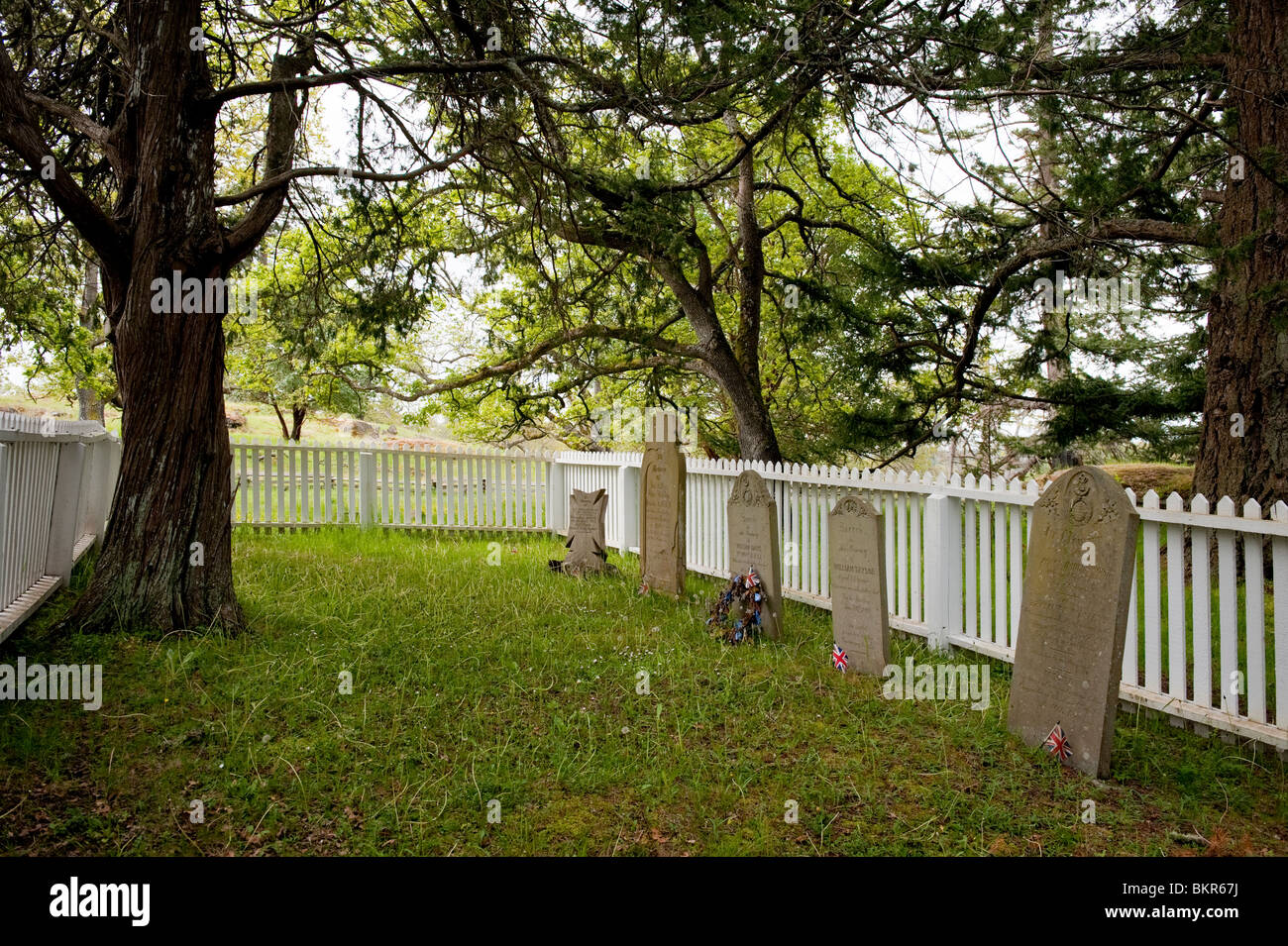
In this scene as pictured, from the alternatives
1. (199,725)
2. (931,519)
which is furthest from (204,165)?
(931,519)

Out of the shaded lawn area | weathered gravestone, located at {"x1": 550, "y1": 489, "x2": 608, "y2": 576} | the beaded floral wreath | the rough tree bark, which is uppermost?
the rough tree bark

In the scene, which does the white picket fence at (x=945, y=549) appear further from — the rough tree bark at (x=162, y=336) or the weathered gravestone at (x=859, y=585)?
the weathered gravestone at (x=859, y=585)

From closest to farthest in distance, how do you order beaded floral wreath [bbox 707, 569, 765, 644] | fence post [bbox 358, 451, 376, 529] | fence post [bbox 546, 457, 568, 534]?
beaded floral wreath [bbox 707, 569, 765, 644], fence post [bbox 358, 451, 376, 529], fence post [bbox 546, 457, 568, 534]

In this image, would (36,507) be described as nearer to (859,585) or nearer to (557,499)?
(859,585)

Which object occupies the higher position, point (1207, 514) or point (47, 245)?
point (47, 245)

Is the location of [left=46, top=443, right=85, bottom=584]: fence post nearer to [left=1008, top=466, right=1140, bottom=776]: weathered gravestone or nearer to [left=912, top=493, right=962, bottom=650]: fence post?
[left=912, top=493, right=962, bottom=650]: fence post

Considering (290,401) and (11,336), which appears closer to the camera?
(11,336)

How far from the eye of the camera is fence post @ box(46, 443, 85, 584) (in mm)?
6770

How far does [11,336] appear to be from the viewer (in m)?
8.84

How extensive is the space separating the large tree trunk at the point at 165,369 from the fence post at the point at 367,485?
23.5ft

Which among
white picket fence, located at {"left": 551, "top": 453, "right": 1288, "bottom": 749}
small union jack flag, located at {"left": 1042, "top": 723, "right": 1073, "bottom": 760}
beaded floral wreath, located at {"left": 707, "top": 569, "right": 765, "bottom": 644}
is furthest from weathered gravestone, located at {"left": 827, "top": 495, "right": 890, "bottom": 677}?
small union jack flag, located at {"left": 1042, "top": 723, "right": 1073, "bottom": 760}

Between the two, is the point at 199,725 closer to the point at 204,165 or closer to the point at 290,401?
the point at 204,165

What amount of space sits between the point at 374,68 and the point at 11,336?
6.38m

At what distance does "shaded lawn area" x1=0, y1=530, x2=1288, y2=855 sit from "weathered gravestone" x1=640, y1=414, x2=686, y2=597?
1980 millimetres
